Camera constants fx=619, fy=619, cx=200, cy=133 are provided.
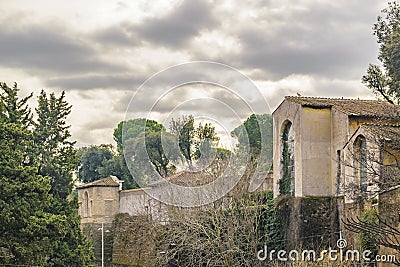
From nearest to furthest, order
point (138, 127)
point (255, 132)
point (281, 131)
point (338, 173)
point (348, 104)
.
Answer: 1. point (138, 127)
2. point (338, 173)
3. point (255, 132)
4. point (348, 104)
5. point (281, 131)

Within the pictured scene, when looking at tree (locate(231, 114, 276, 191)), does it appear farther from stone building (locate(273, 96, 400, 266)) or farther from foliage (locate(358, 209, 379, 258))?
foliage (locate(358, 209, 379, 258))

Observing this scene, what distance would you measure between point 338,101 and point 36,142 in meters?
14.6

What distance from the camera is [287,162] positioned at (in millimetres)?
29203

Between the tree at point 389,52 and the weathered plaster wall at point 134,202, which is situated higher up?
the tree at point 389,52

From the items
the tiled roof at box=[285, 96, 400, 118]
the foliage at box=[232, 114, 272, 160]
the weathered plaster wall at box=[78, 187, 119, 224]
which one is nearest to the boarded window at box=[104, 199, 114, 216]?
the weathered plaster wall at box=[78, 187, 119, 224]

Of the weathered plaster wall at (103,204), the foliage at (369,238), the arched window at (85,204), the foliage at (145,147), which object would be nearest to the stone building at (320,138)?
the foliage at (369,238)

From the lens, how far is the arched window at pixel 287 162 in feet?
94.1

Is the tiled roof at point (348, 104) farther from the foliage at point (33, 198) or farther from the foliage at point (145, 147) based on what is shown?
the foliage at point (33, 198)

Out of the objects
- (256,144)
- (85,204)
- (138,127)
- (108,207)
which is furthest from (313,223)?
(85,204)

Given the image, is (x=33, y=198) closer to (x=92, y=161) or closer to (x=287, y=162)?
(x=287, y=162)

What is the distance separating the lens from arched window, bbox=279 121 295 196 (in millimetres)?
28672

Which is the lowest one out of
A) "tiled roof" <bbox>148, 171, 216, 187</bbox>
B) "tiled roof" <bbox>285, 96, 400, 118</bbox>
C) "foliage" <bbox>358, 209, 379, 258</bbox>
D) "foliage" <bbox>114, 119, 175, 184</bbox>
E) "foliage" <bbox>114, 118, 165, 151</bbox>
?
"foliage" <bbox>358, 209, 379, 258</bbox>

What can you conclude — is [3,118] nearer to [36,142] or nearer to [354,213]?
[36,142]

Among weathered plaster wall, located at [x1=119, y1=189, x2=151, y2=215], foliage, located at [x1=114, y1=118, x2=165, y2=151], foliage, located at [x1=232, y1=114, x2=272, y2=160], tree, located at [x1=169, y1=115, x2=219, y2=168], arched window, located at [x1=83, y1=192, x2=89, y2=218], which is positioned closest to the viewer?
foliage, located at [x1=114, y1=118, x2=165, y2=151]
